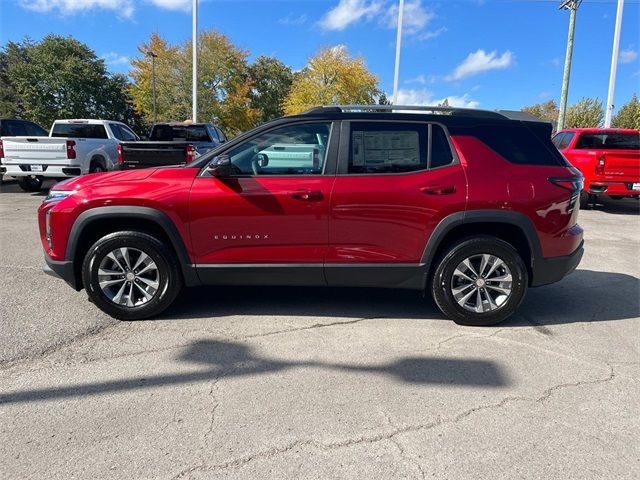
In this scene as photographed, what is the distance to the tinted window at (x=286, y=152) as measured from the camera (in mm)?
4004

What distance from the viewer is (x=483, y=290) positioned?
411 cm

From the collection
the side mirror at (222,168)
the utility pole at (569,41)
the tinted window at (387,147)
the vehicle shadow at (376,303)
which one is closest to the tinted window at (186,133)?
the vehicle shadow at (376,303)

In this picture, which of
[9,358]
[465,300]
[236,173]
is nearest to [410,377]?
[465,300]

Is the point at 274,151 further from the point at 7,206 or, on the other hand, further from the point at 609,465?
the point at 7,206

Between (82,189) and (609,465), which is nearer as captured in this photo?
(609,465)

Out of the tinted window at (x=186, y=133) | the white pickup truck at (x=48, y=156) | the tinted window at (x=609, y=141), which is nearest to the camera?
the tinted window at (x=609, y=141)

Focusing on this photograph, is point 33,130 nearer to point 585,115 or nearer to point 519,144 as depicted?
point 519,144

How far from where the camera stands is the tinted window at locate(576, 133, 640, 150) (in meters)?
11.0

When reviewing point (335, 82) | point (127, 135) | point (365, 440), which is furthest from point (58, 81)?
point (365, 440)

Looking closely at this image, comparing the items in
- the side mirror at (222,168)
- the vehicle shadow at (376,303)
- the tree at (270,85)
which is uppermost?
the tree at (270,85)

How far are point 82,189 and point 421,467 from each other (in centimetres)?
344

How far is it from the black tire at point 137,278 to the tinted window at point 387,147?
1800mm

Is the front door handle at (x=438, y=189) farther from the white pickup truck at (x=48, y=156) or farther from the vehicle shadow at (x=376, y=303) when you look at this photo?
the white pickup truck at (x=48, y=156)

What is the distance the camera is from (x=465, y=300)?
4.10 m
